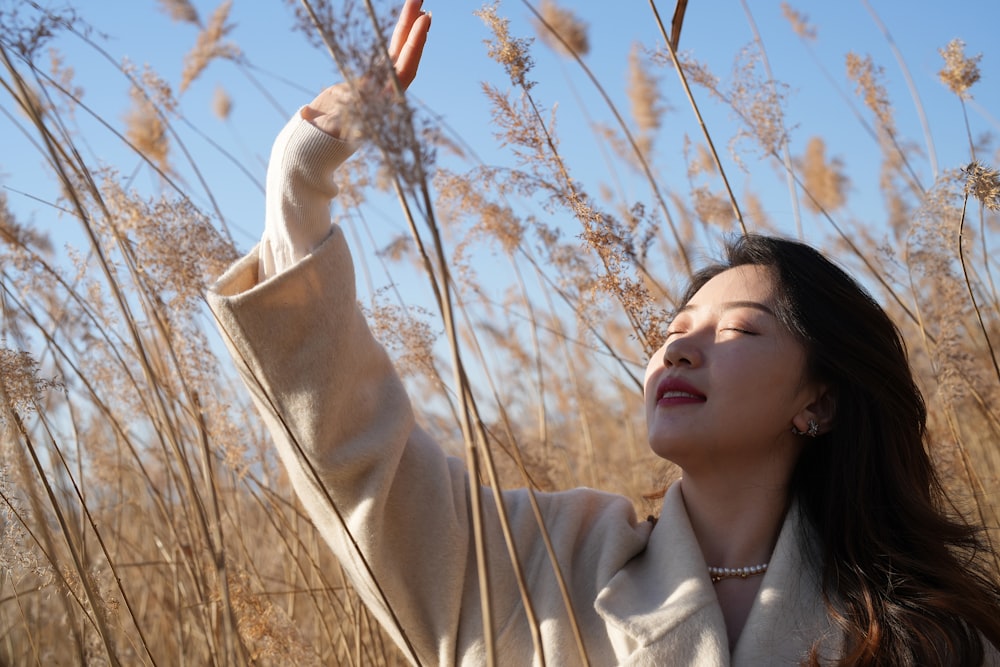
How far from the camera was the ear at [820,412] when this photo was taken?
1.69 m

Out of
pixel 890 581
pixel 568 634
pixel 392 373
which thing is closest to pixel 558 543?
pixel 568 634

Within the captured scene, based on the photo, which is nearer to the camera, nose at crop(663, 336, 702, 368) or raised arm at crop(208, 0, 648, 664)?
raised arm at crop(208, 0, 648, 664)

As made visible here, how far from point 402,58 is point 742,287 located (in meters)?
0.78

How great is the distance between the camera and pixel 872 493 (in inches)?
66.4

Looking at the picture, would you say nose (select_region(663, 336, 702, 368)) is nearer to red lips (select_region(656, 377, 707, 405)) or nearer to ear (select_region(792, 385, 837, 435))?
red lips (select_region(656, 377, 707, 405))

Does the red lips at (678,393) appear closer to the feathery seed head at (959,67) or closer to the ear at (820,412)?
the ear at (820,412)

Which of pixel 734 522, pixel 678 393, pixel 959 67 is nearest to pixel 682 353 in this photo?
pixel 678 393

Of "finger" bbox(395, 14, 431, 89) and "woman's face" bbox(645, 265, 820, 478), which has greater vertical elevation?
"finger" bbox(395, 14, 431, 89)

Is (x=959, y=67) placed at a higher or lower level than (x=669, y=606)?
higher

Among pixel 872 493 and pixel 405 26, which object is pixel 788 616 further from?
pixel 405 26

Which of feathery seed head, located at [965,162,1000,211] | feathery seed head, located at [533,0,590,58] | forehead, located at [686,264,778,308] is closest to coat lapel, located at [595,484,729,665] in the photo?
forehead, located at [686,264,778,308]

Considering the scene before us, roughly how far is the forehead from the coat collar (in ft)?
1.29

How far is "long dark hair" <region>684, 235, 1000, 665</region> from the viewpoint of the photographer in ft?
4.83

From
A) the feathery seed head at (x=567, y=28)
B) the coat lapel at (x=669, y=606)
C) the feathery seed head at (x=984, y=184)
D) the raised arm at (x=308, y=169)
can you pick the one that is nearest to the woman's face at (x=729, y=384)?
the coat lapel at (x=669, y=606)
